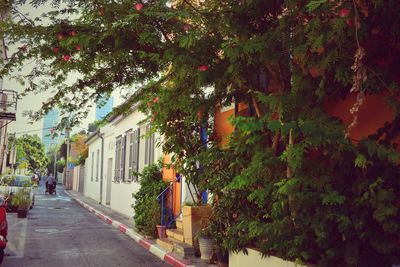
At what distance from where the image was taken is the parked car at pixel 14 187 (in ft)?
57.0

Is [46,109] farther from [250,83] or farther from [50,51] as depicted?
[250,83]

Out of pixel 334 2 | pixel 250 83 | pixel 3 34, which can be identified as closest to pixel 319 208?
pixel 334 2

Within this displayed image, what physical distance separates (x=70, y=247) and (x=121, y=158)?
10391 mm

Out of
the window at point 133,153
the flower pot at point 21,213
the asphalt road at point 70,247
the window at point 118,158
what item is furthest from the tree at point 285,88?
the window at point 118,158

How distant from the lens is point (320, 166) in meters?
4.58

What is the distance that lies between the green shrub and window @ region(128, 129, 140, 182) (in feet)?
13.8

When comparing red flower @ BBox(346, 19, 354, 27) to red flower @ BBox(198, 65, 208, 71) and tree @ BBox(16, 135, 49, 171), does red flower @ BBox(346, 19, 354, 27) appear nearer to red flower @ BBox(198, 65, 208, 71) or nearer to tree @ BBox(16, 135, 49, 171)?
red flower @ BBox(198, 65, 208, 71)

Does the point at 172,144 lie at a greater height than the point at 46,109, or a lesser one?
lesser

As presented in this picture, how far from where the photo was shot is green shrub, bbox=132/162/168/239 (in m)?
11.2

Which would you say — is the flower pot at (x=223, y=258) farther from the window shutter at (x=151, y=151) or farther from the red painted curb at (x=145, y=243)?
the window shutter at (x=151, y=151)

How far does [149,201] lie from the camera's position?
11.6m

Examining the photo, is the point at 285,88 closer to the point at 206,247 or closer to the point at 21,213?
the point at 206,247

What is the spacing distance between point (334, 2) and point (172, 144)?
555 centimetres

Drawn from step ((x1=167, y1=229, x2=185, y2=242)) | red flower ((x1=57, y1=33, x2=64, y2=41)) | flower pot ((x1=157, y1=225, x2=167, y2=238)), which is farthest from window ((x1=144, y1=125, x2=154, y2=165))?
red flower ((x1=57, y1=33, x2=64, y2=41))
